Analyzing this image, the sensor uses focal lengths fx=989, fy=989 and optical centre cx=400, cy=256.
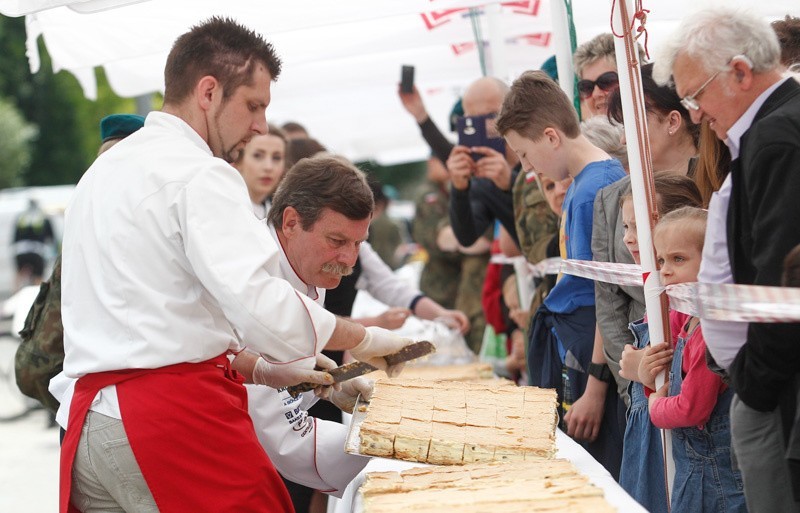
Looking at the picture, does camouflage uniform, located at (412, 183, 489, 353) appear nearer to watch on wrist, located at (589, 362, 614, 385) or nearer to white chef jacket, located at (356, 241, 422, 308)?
white chef jacket, located at (356, 241, 422, 308)

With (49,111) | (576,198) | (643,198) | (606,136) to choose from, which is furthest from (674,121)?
(49,111)

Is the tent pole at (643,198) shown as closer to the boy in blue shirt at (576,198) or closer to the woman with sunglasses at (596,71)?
the boy in blue shirt at (576,198)

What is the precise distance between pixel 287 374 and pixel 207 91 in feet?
2.86

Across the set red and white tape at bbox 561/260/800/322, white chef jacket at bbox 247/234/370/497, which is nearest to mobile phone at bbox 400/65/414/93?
white chef jacket at bbox 247/234/370/497

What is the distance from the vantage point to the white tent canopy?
4293mm

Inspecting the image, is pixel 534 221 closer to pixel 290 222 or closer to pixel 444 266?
pixel 290 222

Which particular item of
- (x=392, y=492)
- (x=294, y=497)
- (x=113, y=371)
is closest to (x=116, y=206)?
(x=113, y=371)

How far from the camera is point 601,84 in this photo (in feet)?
12.7

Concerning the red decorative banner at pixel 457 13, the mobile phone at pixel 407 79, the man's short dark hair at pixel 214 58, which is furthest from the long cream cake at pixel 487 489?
the red decorative banner at pixel 457 13

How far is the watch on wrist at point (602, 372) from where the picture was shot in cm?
337

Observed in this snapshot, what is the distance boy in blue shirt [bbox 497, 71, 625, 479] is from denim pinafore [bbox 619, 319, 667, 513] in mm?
362

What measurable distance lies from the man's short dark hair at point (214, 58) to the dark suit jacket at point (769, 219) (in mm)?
1263

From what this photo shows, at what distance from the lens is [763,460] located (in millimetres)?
2154

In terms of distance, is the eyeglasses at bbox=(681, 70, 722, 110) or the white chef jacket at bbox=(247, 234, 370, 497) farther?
the white chef jacket at bbox=(247, 234, 370, 497)
